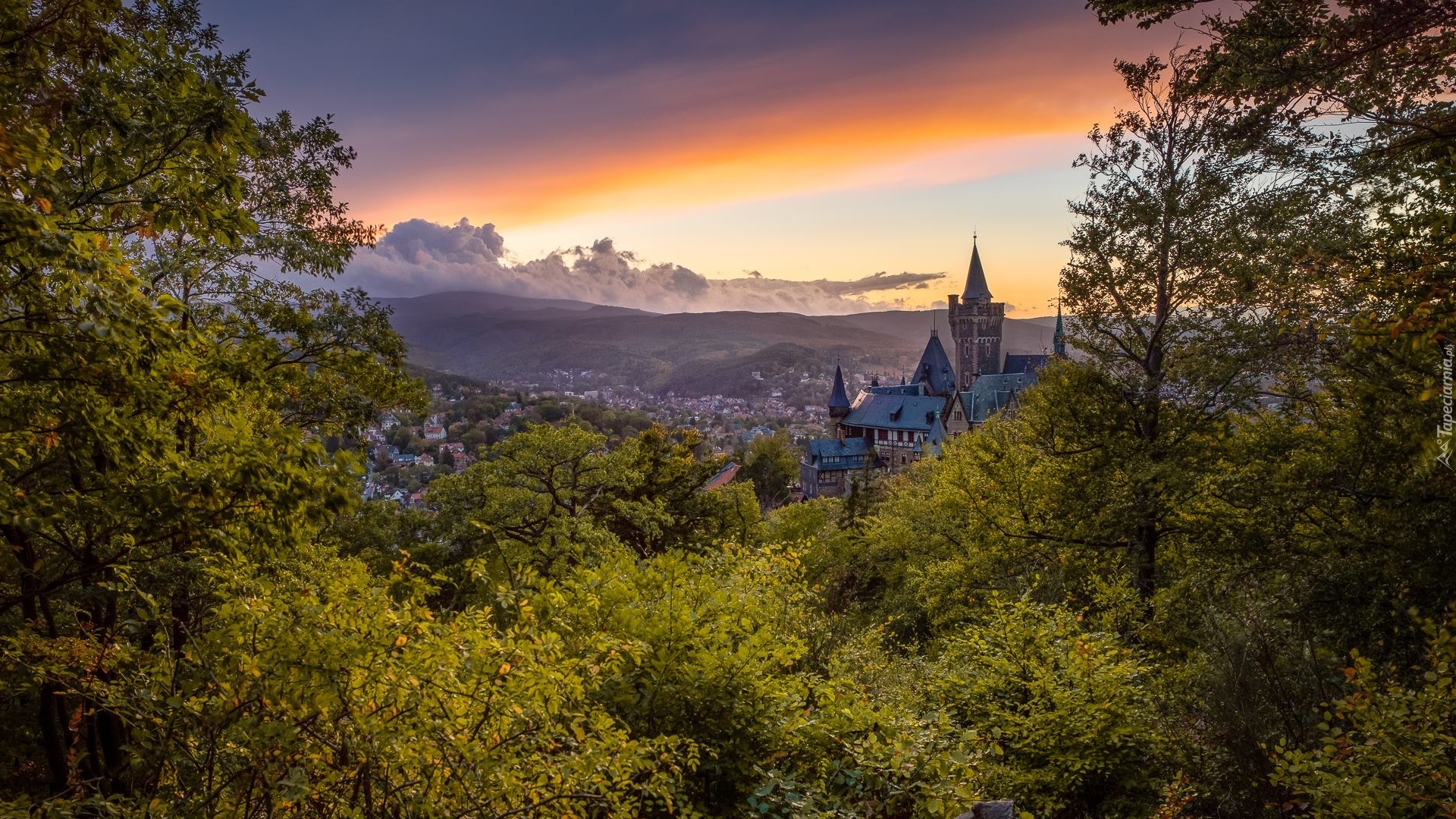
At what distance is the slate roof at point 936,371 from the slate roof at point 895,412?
2.84m

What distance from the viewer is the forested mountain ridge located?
12.1ft

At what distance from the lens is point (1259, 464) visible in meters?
10.1

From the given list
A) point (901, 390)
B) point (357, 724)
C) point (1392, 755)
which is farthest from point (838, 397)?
point (357, 724)

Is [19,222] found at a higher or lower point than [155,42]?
lower

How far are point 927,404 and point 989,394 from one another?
34.4ft

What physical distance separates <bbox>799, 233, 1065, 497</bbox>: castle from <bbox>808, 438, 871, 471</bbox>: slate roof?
3.2 inches

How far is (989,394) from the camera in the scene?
61.7m

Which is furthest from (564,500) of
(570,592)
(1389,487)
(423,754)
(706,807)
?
(1389,487)

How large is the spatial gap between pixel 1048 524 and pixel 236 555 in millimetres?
13914

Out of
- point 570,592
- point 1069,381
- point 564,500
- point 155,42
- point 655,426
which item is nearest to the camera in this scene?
point 155,42

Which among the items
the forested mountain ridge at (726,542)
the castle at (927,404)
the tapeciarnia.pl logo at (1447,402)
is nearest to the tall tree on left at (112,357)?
the forested mountain ridge at (726,542)

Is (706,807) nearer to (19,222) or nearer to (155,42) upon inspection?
(19,222)

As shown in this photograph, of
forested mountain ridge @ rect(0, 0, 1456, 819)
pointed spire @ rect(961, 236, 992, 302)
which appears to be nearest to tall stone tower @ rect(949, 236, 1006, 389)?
pointed spire @ rect(961, 236, 992, 302)

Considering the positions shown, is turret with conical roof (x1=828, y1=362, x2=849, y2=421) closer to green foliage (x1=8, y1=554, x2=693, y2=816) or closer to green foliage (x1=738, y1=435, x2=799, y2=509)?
green foliage (x1=738, y1=435, x2=799, y2=509)
